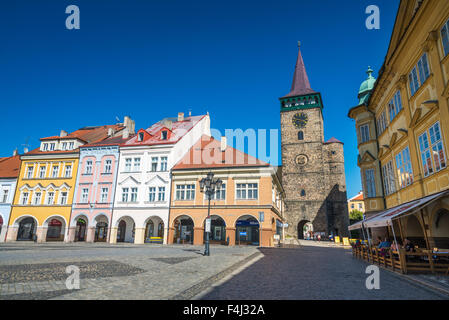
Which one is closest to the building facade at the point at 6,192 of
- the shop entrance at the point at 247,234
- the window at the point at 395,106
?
the shop entrance at the point at 247,234

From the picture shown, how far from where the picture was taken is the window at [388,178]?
17.5 meters

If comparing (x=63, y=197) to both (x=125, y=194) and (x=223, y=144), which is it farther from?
(x=223, y=144)

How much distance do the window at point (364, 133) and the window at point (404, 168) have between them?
5523mm

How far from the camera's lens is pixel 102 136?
40094 millimetres

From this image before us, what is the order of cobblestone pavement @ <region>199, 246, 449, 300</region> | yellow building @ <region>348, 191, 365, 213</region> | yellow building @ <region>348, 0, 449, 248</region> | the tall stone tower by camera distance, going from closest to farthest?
1. cobblestone pavement @ <region>199, 246, 449, 300</region>
2. yellow building @ <region>348, 0, 449, 248</region>
3. the tall stone tower
4. yellow building @ <region>348, 191, 365, 213</region>

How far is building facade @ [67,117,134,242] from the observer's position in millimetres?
32500

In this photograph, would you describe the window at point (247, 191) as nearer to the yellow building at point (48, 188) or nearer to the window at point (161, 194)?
the window at point (161, 194)

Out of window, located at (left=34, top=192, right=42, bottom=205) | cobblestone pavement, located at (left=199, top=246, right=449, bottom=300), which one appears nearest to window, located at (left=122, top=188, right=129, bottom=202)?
window, located at (left=34, top=192, right=42, bottom=205)

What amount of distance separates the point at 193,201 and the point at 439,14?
24242 mm

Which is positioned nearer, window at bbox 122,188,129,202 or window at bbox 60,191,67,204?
window at bbox 122,188,129,202

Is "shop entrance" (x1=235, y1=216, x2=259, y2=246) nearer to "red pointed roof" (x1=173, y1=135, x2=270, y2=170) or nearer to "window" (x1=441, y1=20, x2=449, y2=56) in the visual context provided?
"red pointed roof" (x1=173, y1=135, x2=270, y2=170)

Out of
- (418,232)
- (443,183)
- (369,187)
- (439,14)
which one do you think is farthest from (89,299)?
(369,187)

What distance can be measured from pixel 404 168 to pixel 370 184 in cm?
542

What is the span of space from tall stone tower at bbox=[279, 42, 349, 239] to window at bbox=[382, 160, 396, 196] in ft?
101
